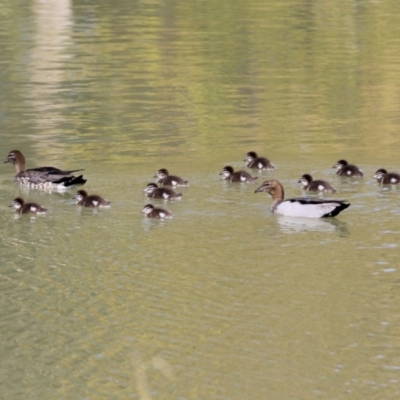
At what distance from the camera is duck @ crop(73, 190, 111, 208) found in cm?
1516

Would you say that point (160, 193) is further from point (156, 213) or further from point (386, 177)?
point (386, 177)

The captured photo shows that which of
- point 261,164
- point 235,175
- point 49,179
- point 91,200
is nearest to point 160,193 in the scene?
point 91,200

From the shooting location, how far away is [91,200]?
15180 millimetres

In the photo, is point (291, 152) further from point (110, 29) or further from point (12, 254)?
point (110, 29)

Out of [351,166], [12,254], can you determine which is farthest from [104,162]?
[12,254]

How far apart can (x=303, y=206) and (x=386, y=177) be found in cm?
168

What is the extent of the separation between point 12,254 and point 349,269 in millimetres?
3585

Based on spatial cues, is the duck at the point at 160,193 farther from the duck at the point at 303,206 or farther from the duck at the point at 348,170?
the duck at the point at 348,170

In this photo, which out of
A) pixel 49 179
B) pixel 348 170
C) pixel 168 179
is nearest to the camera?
pixel 168 179

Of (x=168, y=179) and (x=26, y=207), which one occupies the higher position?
(x=168, y=179)

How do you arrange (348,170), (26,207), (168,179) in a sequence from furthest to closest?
(348,170), (168,179), (26,207)

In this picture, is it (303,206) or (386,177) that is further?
(386,177)

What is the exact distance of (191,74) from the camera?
28000 mm

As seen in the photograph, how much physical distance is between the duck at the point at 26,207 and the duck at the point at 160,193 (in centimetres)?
132
